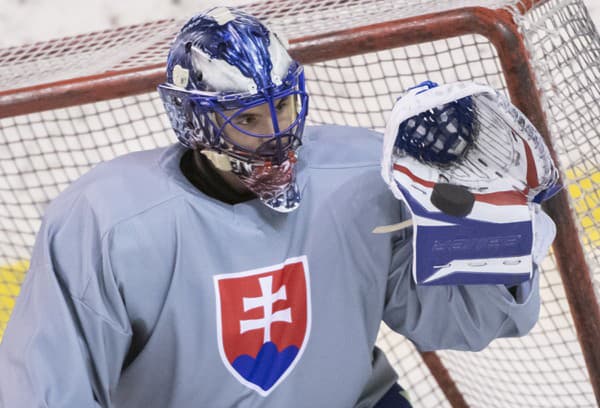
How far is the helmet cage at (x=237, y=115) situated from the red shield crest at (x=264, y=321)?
212 mm

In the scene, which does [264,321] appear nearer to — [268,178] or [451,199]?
[268,178]

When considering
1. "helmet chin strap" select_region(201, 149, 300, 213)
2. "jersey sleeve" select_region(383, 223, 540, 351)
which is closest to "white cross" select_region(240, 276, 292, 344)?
"helmet chin strap" select_region(201, 149, 300, 213)

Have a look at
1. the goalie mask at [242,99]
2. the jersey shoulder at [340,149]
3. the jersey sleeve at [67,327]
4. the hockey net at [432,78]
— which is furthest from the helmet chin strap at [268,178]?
the hockey net at [432,78]

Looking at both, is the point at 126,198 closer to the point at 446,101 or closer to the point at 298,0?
the point at 446,101

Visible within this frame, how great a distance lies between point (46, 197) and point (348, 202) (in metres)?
1.42

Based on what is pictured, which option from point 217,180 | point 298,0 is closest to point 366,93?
point 298,0

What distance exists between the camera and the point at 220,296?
1743mm

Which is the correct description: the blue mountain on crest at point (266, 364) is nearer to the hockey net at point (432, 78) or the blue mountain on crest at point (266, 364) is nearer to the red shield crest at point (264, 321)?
the red shield crest at point (264, 321)

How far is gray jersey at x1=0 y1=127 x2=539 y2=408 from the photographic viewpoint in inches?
65.4

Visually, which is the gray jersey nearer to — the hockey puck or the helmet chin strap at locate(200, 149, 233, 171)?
the helmet chin strap at locate(200, 149, 233, 171)

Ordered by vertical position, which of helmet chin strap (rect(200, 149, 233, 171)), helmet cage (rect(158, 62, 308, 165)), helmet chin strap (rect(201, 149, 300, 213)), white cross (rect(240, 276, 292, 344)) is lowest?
white cross (rect(240, 276, 292, 344))

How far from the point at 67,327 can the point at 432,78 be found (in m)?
1.46

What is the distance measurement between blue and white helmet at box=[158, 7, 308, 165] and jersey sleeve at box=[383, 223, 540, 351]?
1.13 ft

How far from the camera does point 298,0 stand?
7.32ft
